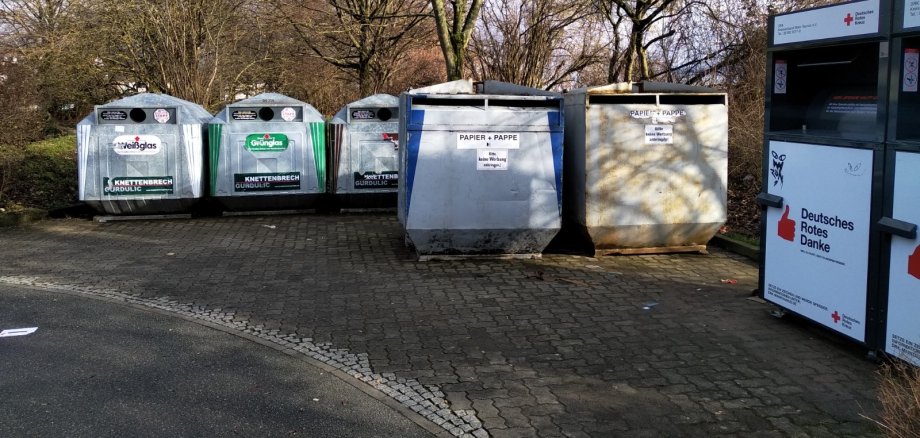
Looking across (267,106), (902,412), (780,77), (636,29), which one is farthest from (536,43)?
(902,412)

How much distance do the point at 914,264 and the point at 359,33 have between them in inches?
726

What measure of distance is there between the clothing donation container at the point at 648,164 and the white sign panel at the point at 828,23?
98.7 inches

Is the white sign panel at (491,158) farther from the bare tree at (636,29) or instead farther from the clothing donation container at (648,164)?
the bare tree at (636,29)

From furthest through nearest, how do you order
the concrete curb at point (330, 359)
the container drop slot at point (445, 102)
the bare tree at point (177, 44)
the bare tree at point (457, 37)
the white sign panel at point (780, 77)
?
the bare tree at point (177, 44)
the bare tree at point (457, 37)
the container drop slot at point (445, 102)
the white sign panel at point (780, 77)
the concrete curb at point (330, 359)

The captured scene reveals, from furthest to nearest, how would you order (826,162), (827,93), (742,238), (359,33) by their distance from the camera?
1. (359,33)
2. (742,238)
3. (827,93)
4. (826,162)

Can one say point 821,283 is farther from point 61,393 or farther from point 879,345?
point 61,393

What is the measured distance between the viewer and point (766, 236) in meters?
6.36

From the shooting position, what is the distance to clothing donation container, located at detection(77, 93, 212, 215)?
11.1 m

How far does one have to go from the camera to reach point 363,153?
12.2 m

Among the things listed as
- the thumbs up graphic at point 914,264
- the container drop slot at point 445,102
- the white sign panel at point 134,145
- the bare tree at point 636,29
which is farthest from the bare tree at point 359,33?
the thumbs up graphic at point 914,264

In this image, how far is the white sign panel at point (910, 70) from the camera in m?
4.99

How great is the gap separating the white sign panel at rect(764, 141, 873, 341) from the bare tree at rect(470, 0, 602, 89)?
11.5 meters

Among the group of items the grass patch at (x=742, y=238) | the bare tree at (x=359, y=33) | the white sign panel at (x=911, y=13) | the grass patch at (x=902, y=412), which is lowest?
the grass patch at (x=902, y=412)

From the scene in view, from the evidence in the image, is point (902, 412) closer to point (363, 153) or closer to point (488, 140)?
point (488, 140)
